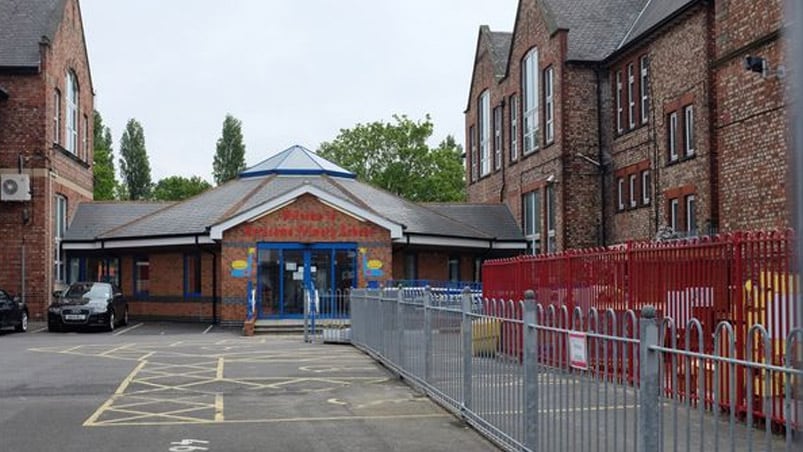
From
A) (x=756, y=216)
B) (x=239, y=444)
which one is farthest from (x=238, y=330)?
(x=239, y=444)

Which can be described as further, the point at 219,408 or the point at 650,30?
the point at 650,30

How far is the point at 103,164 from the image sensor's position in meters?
82.2

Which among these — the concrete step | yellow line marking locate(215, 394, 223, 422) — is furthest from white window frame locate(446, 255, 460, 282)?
yellow line marking locate(215, 394, 223, 422)

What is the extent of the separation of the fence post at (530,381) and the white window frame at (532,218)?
28056 millimetres

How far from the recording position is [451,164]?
7050 centimetres

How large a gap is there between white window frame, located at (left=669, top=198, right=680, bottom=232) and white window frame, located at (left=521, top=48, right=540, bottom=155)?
8783mm

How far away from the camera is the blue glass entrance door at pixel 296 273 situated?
32.3m

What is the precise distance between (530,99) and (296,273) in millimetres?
11574

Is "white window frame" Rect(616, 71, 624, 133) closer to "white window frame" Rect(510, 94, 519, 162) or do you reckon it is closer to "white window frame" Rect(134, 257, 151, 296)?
"white window frame" Rect(510, 94, 519, 162)

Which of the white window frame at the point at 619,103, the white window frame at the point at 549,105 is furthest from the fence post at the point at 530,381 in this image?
the white window frame at the point at 549,105

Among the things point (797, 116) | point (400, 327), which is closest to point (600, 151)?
point (400, 327)

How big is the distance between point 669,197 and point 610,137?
5342 millimetres

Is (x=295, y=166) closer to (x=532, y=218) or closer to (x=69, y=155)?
(x=69, y=155)

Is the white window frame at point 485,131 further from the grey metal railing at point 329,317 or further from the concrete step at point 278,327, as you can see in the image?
the grey metal railing at point 329,317
